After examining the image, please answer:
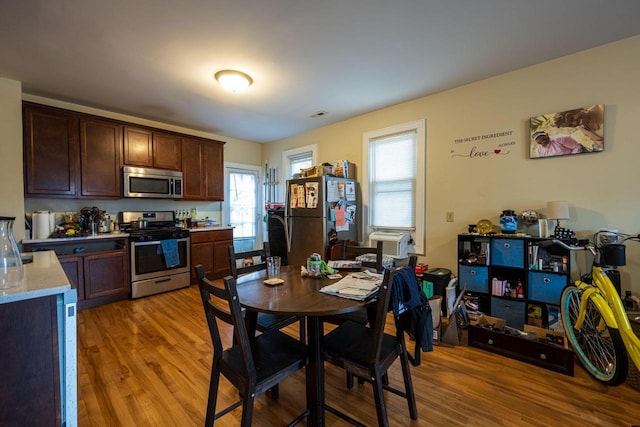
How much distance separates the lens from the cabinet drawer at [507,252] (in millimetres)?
2523

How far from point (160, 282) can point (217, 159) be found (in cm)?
224

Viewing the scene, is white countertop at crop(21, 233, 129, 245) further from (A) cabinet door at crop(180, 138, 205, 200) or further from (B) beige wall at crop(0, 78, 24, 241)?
(A) cabinet door at crop(180, 138, 205, 200)

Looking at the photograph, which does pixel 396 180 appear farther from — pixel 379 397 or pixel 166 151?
pixel 166 151

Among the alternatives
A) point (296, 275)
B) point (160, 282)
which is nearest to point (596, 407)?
point (296, 275)

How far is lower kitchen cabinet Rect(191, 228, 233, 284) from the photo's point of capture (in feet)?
14.1

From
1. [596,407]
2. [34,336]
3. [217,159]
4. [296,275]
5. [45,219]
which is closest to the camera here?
[34,336]

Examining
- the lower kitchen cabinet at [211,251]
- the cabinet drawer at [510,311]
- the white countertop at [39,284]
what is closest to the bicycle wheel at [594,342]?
the cabinet drawer at [510,311]

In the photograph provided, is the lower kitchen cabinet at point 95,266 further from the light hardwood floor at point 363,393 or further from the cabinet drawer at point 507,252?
the cabinet drawer at point 507,252

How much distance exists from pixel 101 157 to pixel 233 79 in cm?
227

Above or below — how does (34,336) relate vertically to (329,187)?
below

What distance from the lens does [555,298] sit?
2379mm

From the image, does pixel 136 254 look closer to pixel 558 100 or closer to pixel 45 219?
pixel 45 219

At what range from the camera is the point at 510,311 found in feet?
8.52

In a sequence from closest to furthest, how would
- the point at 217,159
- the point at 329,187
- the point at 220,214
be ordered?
1. the point at 329,187
2. the point at 217,159
3. the point at 220,214
